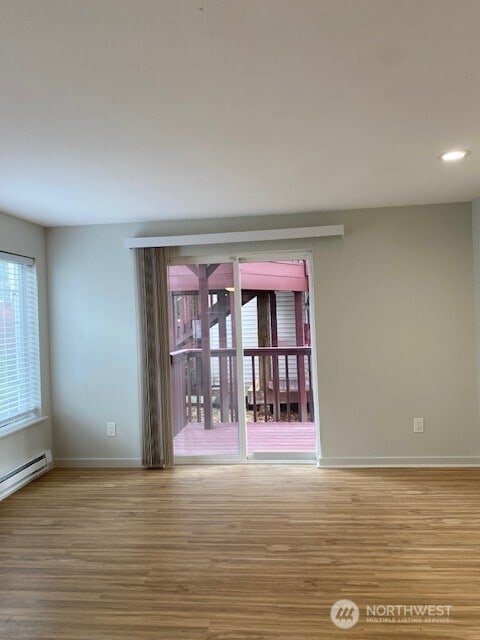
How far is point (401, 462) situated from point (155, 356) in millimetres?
2394

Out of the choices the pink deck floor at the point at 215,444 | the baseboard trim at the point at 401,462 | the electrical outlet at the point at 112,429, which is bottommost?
the baseboard trim at the point at 401,462

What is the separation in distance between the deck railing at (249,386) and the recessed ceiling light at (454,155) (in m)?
2.21

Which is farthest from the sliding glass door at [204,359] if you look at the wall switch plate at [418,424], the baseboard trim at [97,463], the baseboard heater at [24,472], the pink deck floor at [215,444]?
the wall switch plate at [418,424]

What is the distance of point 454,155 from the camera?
2.62 m

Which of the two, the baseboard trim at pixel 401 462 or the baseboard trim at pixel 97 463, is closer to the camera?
the baseboard trim at pixel 401 462

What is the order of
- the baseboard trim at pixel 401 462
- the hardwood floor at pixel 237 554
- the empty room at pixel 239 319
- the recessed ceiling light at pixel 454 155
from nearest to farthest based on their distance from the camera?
the empty room at pixel 239 319 → the hardwood floor at pixel 237 554 → the recessed ceiling light at pixel 454 155 → the baseboard trim at pixel 401 462

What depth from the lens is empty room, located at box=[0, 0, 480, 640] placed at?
160 cm

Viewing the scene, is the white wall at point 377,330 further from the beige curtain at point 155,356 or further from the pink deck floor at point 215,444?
the pink deck floor at point 215,444

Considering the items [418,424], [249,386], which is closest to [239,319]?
[249,386]

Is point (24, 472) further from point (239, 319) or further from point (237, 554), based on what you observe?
point (239, 319)

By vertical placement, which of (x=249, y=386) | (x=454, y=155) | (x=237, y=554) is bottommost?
(x=237, y=554)

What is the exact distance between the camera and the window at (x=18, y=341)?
143 inches

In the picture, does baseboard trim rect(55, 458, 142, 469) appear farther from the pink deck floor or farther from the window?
the window

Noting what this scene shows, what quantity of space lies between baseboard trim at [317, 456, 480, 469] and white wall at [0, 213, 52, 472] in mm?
2562
